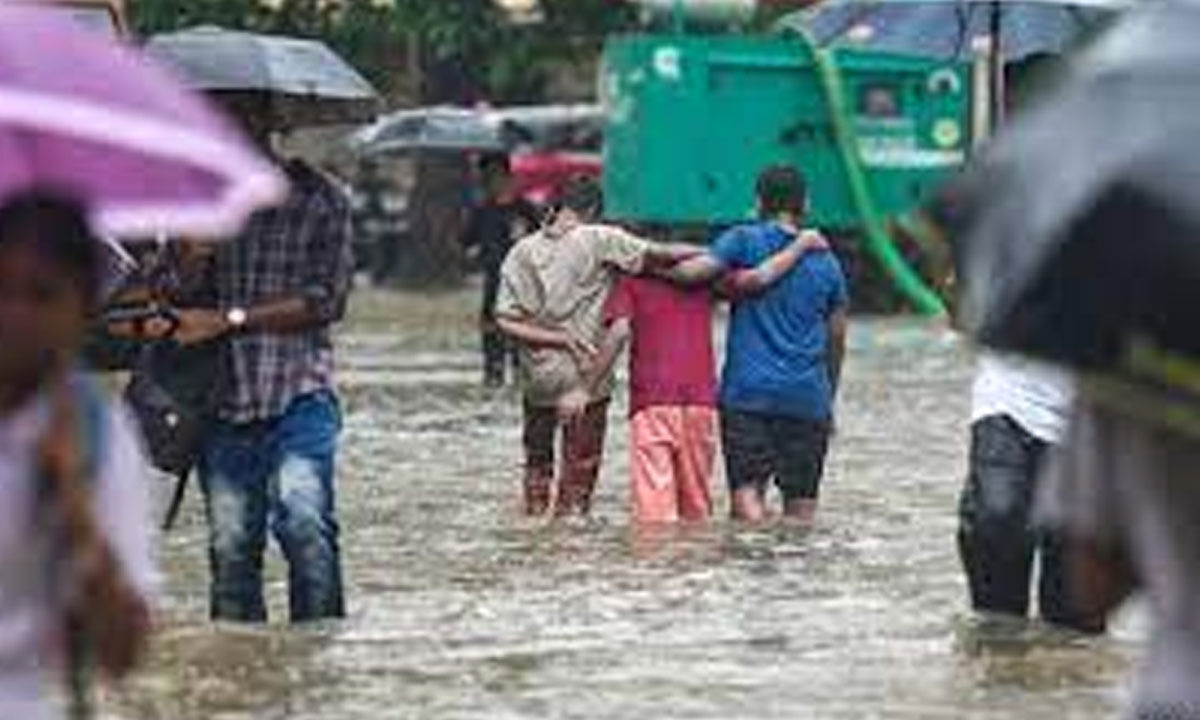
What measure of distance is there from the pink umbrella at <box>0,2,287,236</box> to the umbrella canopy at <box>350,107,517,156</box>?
86.0 feet

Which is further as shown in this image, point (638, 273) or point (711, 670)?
point (638, 273)

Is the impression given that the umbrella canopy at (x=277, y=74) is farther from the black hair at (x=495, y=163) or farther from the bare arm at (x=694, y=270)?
the black hair at (x=495, y=163)

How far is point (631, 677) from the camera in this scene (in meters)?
9.81

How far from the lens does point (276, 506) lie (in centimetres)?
1017

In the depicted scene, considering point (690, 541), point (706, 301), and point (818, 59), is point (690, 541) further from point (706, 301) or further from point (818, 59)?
point (818, 59)

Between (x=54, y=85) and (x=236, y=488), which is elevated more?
(x=54, y=85)

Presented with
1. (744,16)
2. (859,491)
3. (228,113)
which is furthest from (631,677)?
(744,16)

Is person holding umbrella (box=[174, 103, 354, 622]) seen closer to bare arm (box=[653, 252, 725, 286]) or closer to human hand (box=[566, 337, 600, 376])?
bare arm (box=[653, 252, 725, 286])

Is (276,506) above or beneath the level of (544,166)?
above

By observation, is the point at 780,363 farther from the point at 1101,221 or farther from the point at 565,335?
the point at 1101,221

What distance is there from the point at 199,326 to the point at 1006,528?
232cm

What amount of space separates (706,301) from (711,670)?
4.35m

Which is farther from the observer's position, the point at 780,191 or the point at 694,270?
the point at 694,270

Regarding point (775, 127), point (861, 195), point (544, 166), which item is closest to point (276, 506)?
point (775, 127)
